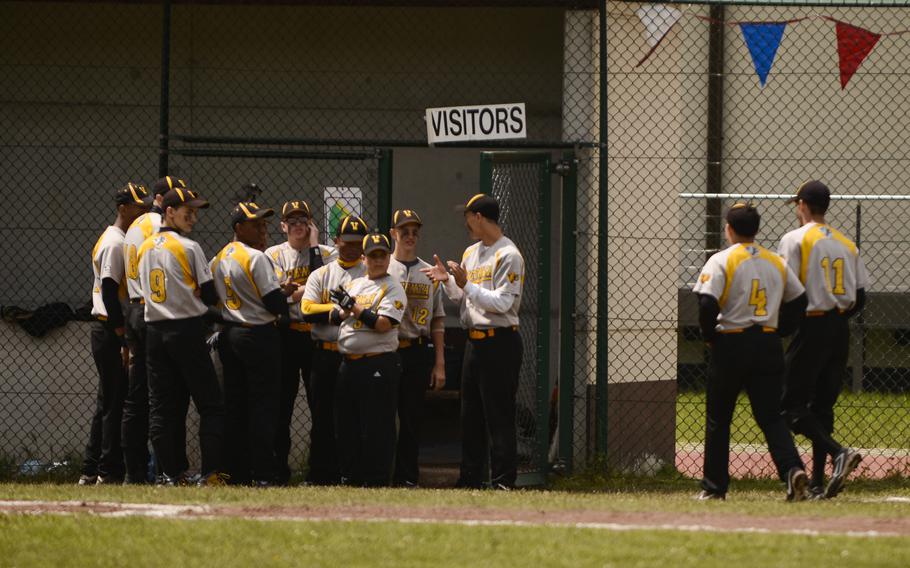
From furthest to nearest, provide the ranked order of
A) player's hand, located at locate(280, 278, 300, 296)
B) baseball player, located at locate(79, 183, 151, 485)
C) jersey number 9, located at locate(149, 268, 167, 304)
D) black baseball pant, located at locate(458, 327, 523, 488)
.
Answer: player's hand, located at locate(280, 278, 300, 296)
baseball player, located at locate(79, 183, 151, 485)
black baseball pant, located at locate(458, 327, 523, 488)
jersey number 9, located at locate(149, 268, 167, 304)

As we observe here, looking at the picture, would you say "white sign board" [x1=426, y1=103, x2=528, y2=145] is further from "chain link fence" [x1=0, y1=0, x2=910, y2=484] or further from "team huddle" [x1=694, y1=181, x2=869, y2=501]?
"team huddle" [x1=694, y1=181, x2=869, y2=501]

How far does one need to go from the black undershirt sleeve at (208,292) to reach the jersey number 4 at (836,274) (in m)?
3.83

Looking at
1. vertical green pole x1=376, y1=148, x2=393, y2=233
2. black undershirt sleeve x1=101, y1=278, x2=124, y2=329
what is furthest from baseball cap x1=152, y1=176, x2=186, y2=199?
vertical green pole x1=376, y1=148, x2=393, y2=233

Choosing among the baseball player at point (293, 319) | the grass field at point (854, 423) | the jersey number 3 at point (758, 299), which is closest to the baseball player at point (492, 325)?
the baseball player at point (293, 319)

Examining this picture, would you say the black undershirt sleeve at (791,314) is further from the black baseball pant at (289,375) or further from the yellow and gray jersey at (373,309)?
the black baseball pant at (289,375)

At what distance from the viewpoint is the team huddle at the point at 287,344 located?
30.6 feet

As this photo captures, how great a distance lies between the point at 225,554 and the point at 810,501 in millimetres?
3821

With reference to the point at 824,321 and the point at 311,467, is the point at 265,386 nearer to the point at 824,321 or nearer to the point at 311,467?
the point at 311,467

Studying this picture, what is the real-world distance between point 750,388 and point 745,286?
24.3 inches

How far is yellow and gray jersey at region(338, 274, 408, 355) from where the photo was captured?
30.8 feet

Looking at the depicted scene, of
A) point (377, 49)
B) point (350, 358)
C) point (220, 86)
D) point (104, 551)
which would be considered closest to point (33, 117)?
point (220, 86)

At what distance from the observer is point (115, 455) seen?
1005 centimetres

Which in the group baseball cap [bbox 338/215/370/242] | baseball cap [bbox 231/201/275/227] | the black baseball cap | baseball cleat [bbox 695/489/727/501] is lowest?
baseball cleat [bbox 695/489/727/501]

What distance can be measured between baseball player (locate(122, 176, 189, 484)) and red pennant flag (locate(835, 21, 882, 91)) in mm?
5206
